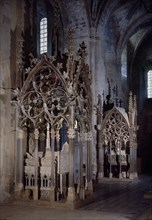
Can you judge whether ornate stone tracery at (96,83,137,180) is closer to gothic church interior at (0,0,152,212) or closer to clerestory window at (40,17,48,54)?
clerestory window at (40,17,48,54)

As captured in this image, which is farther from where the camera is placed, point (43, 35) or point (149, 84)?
point (149, 84)

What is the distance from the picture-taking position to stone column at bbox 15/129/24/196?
8342mm

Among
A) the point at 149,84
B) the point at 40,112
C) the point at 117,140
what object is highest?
the point at 149,84

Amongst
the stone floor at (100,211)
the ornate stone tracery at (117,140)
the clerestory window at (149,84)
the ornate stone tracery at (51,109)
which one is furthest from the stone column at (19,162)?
the clerestory window at (149,84)

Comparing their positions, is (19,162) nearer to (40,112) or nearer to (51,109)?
(40,112)

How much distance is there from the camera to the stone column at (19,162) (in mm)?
8342

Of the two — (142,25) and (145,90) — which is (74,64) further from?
(145,90)

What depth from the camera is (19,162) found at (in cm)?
844

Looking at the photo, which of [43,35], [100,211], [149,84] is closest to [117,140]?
[43,35]

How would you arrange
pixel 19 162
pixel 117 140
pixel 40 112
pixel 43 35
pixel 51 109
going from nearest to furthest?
pixel 51 109 → pixel 40 112 → pixel 19 162 → pixel 117 140 → pixel 43 35

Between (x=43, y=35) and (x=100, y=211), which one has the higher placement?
(x=43, y=35)

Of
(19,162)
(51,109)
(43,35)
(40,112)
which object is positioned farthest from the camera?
(43,35)

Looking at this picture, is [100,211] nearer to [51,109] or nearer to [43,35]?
[51,109]

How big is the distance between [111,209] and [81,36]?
944 centimetres
